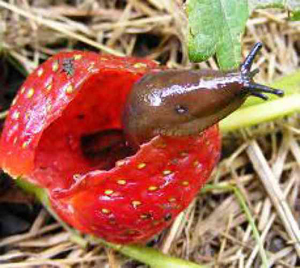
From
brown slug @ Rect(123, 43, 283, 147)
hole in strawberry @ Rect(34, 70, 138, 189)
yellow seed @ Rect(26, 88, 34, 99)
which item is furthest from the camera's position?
hole in strawberry @ Rect(34, 70, 138, 189)

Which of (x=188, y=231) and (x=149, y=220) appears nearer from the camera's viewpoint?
(x=149, y=220)

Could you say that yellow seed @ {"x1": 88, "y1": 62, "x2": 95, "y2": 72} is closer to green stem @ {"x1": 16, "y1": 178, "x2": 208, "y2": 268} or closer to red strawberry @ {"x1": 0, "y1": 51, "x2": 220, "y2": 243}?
red strawberry @ {"x1": 0, "y1": 51, "x2": 220, "y2": 243}

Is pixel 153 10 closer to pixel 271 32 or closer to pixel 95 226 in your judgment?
pixel 271 32

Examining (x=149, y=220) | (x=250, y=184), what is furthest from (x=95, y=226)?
(x=250, y=184)

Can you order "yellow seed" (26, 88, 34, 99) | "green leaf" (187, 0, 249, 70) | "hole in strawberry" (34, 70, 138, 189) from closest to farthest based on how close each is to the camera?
"green leaf" (187, 0, 249, 70) → "yellow seed" (26, 88, 34, 99) → "hole in strawberry" (34, 70, 138, 189)

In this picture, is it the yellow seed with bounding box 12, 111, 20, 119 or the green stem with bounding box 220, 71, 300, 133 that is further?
the green stem with bounding box 220, 71, 300, 133

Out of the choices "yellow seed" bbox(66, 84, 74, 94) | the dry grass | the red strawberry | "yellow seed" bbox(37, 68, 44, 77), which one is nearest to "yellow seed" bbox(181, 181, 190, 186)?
the red strawberry
